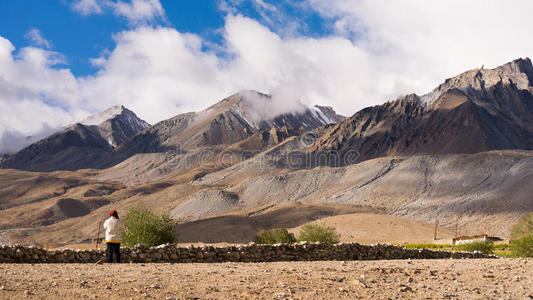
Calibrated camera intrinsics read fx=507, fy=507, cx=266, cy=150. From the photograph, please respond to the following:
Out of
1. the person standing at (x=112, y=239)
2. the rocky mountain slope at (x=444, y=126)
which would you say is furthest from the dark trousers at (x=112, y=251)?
the rocky mountain slope at (x=444, y=126)

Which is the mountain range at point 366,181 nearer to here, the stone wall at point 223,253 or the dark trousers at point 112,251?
the stone wall at point 223,253

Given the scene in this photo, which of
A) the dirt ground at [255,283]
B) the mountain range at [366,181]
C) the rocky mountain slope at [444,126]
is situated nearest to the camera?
the dirt ground at [255,283]

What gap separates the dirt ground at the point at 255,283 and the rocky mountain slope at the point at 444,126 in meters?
150

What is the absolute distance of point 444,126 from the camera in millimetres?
167750

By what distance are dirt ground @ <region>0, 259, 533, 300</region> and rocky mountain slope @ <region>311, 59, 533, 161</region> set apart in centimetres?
14993

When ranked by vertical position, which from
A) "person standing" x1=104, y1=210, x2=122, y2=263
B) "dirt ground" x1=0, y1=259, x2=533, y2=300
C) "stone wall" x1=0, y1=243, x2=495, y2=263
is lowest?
"dirt ground" x1=0, y1=259, x2=533, y2=300

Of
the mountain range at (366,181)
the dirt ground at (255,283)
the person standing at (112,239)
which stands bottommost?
the dirt ground at (255,283)

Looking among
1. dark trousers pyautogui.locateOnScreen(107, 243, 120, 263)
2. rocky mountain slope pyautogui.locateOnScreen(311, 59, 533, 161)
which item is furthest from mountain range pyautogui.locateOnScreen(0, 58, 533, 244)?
dark trousers pyautogui.locateOnScreen(107, 243, 120, 263)

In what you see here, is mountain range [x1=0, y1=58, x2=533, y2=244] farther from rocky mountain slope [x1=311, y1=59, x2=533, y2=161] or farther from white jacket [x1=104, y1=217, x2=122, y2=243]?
white jacket [x1=104, y1=217, x2=122, y2=243]

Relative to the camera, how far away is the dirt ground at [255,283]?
9.65 metres

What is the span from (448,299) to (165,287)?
5.78 m

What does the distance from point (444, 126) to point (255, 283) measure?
168m

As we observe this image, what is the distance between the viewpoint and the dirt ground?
9.65 m

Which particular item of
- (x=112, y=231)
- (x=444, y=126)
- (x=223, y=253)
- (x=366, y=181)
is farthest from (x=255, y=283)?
(x=444, y=126)
